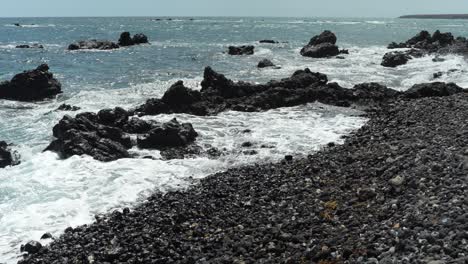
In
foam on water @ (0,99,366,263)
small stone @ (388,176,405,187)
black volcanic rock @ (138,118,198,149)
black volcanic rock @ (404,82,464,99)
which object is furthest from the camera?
black volcanic rock @ (404,82,464,99)

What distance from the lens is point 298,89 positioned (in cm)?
3384

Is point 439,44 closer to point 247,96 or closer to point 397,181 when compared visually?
point 247,96

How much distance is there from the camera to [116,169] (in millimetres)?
20156

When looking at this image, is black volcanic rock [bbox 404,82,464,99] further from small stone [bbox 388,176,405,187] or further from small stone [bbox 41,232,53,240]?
small stone [bbox 41,232,53,240]

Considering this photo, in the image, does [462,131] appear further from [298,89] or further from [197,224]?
[298,89]

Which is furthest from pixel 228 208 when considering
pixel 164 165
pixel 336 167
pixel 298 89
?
pixel 298 89

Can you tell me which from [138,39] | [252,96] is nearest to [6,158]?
[252,96]

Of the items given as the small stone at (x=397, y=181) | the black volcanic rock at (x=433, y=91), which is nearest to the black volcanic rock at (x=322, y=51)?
the black volcanic rock at (x=433, y=91)

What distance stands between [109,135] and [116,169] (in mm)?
4047

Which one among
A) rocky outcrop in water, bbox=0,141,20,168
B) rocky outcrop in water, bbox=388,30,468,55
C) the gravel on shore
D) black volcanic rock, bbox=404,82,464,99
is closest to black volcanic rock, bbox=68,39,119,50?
rocky outcrop in water, bbox=388,30,468,55

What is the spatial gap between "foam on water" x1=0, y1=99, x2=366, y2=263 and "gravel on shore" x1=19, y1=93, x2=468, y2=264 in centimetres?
132

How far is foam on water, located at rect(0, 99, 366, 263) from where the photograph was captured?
51.5 feet

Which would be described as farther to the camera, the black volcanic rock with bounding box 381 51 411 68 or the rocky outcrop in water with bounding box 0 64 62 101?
the black volcanic rock with bounding box 381 51 411 68

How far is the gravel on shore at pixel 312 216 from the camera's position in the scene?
10121 millimetres
